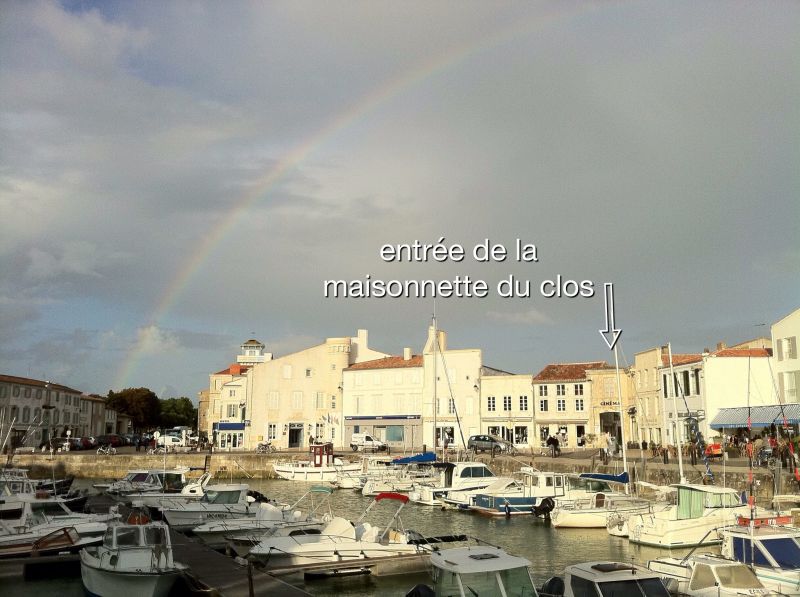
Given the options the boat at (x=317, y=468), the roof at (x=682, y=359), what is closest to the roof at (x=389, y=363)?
the boat at (x=317, y=468)

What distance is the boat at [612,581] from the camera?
14.5 meters

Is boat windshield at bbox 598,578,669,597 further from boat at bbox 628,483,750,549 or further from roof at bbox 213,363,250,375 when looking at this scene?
roof at bbox 213,363,250,375

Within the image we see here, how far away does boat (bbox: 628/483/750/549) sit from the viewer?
27.5 metres

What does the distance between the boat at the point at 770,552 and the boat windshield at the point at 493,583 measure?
22.4 ft

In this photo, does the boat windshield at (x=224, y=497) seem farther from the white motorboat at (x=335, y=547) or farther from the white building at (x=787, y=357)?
the white building at (x=787, y=357)

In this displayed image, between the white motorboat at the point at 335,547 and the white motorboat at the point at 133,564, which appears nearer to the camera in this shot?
the white motorboat at the point at 133,564

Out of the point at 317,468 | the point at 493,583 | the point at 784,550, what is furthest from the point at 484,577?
the point at 317,468

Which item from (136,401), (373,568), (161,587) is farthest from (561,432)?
(136,401)

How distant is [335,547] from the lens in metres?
22.8

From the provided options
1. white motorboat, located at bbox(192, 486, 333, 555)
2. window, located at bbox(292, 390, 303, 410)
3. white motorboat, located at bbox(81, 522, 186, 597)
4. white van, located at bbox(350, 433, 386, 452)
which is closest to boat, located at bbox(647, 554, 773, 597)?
white motorboat, located at bbox(81, 522, 186, 597)

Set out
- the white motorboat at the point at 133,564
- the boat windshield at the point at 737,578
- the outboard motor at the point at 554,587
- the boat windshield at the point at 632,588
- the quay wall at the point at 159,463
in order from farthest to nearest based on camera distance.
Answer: the quay wall at the point at 159,463
the white motorboat at the point at 133,564
the boat windshield at the point at 737,578
the outboard motor at the point at 554,587
the boat windshield at the point at 632,588

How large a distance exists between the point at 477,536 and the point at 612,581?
17404 mm

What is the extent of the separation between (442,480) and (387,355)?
37919mm

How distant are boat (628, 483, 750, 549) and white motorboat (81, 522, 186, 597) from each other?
1776 cm
